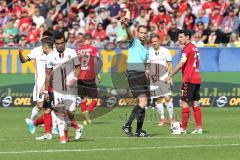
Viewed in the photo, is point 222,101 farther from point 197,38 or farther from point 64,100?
point 64,100

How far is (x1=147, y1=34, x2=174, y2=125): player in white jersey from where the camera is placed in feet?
74.9

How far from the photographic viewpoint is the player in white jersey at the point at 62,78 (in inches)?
650

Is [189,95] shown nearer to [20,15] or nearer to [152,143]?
[152,143]

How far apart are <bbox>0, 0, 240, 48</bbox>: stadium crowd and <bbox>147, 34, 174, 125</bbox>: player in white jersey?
17.1 ft

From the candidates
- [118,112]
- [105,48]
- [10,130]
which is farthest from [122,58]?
[10,130]

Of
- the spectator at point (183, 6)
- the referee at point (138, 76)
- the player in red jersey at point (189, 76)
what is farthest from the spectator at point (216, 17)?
the referee at point (138, 76)

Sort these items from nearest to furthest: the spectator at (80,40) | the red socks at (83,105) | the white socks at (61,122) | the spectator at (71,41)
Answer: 1. the white socks at (61,122)
2. the red socks at (83,105)
3. the spectator at (80,40)
4. the spectator at (71,41)

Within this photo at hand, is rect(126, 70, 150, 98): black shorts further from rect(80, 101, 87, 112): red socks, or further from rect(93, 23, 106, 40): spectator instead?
rect(93, 23, 106, 40): spectator

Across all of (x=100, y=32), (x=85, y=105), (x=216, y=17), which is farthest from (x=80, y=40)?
(x=85, y=105)

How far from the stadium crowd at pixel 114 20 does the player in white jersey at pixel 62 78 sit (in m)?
13.0

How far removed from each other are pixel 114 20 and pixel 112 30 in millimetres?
850

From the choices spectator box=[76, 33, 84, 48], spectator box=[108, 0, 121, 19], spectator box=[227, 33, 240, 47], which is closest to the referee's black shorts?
spectator box=[76, 33, 84, 48]

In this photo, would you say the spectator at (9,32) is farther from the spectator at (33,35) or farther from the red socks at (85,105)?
the red socks at (85,105)

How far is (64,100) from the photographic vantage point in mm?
16562
